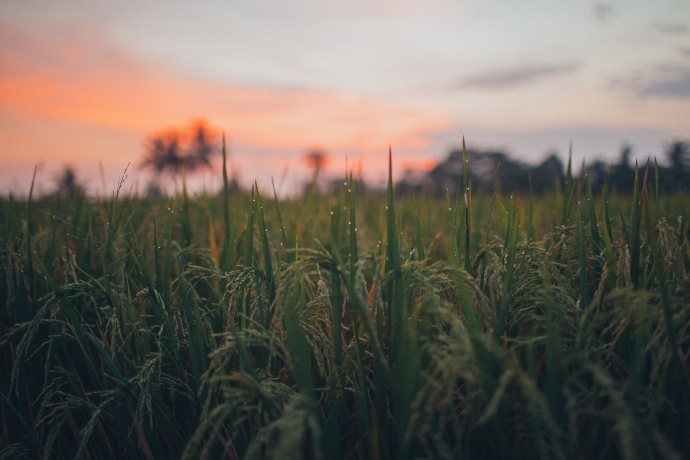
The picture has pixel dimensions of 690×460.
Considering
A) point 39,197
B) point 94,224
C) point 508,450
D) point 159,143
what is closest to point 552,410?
point 508,450

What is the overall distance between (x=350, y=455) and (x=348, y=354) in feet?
0.98

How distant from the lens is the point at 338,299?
1169 millimetres

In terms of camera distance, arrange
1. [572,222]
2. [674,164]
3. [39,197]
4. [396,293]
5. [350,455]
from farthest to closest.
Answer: [39,197] → [674,164] → [572,222] → [350,455] → [396,293]

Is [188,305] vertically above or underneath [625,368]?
above

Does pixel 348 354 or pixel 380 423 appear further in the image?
pixel 348 354

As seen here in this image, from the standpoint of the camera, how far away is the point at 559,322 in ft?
3.75

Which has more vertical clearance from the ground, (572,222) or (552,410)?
(572,222)

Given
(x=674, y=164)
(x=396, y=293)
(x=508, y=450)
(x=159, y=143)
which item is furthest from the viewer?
(x=159, y=143)

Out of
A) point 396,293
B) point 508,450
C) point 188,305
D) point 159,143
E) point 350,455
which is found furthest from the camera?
point 159,143

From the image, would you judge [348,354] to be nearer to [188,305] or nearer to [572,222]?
[188,305]

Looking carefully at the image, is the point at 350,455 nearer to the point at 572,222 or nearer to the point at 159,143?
the point at 572,222

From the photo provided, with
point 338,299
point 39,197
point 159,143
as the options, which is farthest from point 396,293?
point 159,143

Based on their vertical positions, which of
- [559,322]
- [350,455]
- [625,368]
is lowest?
[350,455]

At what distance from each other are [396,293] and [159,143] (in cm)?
6339
